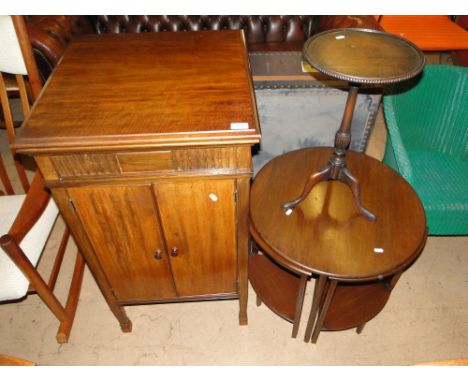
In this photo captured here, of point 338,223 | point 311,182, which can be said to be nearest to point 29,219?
point 311,182

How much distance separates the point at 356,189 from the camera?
4.93ft

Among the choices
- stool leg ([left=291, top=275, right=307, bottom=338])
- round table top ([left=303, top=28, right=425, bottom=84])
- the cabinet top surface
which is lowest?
stool leg ([left=291, top=275, right=307, bottom=338])

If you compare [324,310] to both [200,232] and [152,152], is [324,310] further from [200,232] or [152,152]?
[152,152]

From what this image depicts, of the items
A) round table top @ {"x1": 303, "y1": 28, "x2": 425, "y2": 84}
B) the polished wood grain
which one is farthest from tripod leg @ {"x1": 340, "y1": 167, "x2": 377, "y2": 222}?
the polished wood grain

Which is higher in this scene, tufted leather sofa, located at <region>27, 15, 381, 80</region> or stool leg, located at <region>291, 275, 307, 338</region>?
tufted leather sofa, located at <region>27, 15, 381, 80</region>

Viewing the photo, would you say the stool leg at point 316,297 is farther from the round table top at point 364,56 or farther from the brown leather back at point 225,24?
the brown leather back at point 225,24

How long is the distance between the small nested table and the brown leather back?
164cm

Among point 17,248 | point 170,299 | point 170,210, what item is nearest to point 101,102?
point 170,210

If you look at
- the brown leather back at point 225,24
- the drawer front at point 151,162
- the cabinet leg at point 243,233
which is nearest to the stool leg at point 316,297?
the cabinet leg at point 243,233

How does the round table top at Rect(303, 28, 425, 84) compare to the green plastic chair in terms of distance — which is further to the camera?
the green plastic chair

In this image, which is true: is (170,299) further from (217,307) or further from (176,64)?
(176,64)

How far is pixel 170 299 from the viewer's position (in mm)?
1764

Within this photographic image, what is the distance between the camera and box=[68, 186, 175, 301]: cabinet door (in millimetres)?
1269

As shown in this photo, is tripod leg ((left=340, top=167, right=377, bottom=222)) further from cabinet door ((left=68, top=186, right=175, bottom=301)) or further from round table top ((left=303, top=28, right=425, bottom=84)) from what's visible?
cabinet door ((left=68, top=186, right=175, bottom=301))
